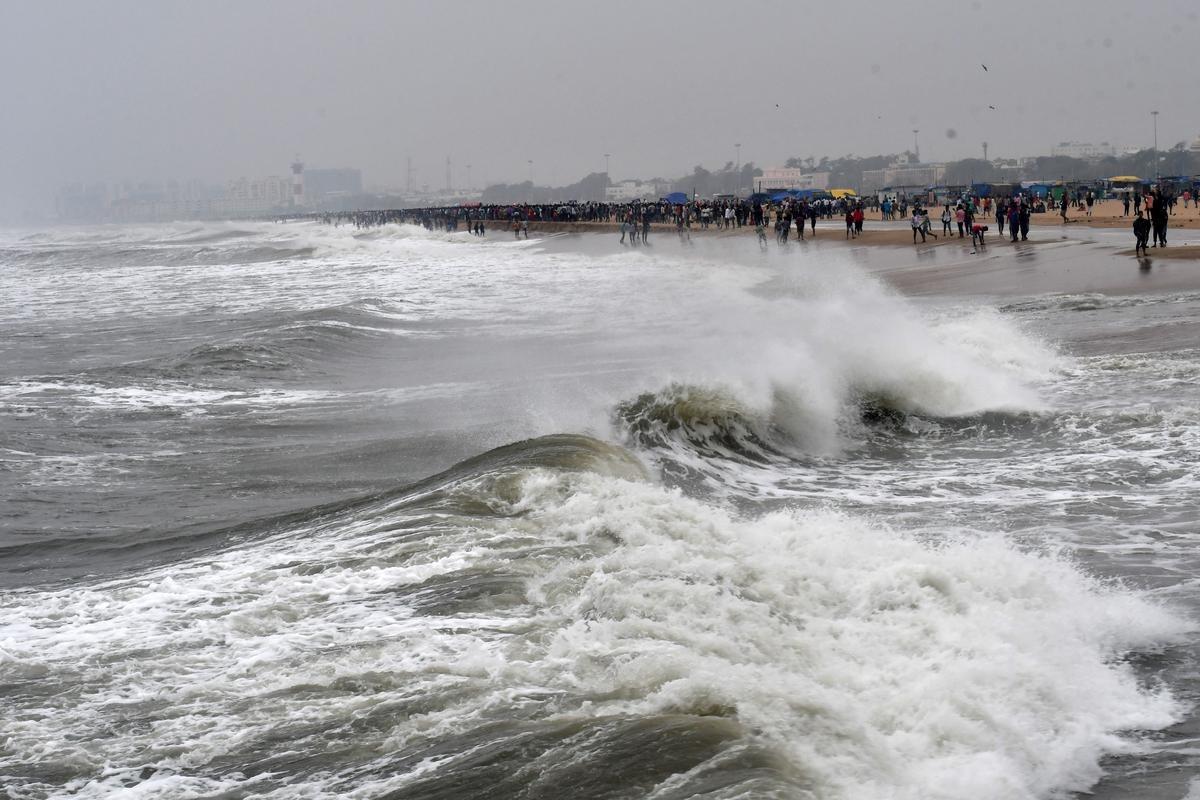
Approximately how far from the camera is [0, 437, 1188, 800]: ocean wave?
5230 millimetres

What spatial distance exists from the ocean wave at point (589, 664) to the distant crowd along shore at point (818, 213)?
27.0 meters

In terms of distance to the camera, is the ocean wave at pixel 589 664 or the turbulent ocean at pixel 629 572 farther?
the turbulent ocean at pixel 629 572

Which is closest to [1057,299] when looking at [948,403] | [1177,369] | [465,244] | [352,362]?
[1177,369]

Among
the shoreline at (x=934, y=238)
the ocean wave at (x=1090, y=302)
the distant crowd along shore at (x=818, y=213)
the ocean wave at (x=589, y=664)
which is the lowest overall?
the ocean wave at (x=589, y=664)

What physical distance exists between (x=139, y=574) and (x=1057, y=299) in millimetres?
19769

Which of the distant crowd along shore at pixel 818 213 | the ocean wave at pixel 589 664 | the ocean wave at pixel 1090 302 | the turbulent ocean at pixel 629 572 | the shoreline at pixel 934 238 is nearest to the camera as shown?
the ocean wave at pixel 589 664

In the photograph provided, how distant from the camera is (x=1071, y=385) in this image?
50.4 feet

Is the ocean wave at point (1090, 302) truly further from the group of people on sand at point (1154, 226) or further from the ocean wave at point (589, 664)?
the ocean wave at point (589, 664)

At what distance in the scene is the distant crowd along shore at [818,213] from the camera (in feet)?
139

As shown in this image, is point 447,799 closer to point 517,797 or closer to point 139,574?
point 517,797

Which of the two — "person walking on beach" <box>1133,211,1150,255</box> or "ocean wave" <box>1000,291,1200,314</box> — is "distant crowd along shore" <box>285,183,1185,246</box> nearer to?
"person walking on beach" <box>1133,211,1150,255</box>

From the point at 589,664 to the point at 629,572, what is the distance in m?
1.39

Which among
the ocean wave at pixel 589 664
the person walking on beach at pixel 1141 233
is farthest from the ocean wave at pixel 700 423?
the person walking on beach at pixel 1141 233

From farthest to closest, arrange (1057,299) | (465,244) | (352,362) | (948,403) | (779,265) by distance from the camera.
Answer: (465,244) → (779,265) → (1057,299) → (352,362) → (948,403)
